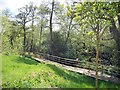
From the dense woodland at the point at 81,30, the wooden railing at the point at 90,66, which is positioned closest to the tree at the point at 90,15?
the dense woodland at the point at 81,30

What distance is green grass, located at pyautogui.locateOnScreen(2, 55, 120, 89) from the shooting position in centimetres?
316

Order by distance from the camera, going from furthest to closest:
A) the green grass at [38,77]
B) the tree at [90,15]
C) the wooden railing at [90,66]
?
the wooden railing at [90,66] < the green grass at [38,77] < the tree at [90,15]

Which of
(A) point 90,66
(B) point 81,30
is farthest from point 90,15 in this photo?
(B) point 81,30

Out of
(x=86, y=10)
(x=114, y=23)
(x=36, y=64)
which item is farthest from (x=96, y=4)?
(x=36, y=64)

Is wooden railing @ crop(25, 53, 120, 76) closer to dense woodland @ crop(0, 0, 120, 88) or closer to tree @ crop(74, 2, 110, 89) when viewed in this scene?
dense woodland @ crop(0, 0, 120, 88)

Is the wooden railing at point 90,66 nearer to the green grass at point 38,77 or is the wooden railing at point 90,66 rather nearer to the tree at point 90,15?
the green grass at point 38,77

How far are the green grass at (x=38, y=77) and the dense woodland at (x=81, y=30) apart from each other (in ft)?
1.27

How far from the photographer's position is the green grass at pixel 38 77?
3158 mm

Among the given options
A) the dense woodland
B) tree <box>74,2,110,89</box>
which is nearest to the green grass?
the dense woodland

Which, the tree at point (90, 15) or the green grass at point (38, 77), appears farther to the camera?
the green grass at point (38, 77)

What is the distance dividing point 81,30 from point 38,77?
1.50 metres

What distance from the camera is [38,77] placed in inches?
129

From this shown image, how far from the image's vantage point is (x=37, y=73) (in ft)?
11.0

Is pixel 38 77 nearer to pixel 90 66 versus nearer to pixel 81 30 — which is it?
pixel 90 66
